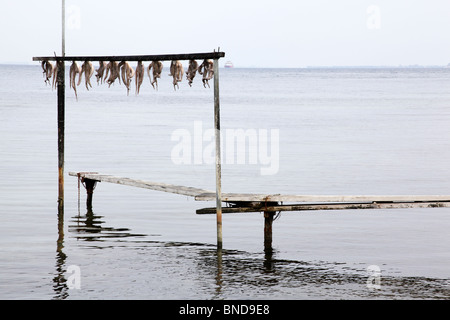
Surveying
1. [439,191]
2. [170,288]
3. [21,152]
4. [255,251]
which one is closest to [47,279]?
[170,288]

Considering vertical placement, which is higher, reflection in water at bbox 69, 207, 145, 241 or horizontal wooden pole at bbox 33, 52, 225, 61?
horizontal wooden pole at bbox 33, 52, 225, 61

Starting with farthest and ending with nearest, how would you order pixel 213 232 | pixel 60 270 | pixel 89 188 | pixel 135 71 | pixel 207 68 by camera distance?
1. pixel 89 188
2. pixel 213 232
3. pixel 135 71
4. pixel 207 68
5. pixel 60 270

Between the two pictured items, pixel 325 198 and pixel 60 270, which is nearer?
pixel 60 270

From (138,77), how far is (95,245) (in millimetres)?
3667

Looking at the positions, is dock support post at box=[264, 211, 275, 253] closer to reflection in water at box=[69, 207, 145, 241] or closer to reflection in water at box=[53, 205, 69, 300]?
reflection in water at box=[69, 207, 145, 241]

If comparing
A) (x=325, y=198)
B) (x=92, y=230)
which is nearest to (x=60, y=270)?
(x=92, y=230)

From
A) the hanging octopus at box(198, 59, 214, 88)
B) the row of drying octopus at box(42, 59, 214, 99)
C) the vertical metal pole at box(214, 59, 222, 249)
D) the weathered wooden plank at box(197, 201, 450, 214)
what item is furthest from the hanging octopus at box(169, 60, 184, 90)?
the weathered wooden plank at box(197, 201, 450, 214)

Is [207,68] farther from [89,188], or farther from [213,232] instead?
[89,188]

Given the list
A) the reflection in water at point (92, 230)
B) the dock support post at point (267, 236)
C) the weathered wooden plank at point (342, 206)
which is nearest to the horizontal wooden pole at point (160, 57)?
the weathered wooden plank at point (342, 206)

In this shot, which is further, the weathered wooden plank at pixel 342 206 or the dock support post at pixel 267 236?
the dock support post at pixel 267 236

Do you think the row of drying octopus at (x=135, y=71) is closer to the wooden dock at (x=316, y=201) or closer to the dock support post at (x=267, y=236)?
Result: the wooden dock at (x=316, y=201)

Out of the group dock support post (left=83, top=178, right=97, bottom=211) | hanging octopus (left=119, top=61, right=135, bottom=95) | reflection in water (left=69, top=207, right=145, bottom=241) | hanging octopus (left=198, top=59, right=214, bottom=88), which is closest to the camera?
hanging octopus (left=198, top=59, right=214, bottom=88)

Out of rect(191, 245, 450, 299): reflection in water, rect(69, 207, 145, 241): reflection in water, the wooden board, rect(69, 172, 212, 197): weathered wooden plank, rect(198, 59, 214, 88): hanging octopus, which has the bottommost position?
rect(191, 245, 450, 299): reflection in water

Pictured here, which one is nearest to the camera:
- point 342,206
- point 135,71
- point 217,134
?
point 217,134
